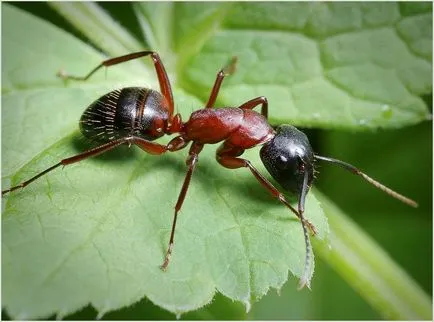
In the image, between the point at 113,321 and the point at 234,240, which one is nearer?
the point at 234,240

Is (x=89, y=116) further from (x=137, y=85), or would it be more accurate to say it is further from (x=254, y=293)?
(x=254, y=293)

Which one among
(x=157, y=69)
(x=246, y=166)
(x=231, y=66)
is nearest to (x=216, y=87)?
(x=231, y=66)

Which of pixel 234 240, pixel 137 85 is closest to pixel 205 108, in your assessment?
pixel 137 85

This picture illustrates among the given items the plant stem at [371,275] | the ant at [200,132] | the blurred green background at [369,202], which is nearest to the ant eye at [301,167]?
the ant at [200,132]

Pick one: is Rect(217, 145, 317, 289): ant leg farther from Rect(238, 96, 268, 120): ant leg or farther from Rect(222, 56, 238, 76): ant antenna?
Rect(222, 56, 238, 76): ant antenna

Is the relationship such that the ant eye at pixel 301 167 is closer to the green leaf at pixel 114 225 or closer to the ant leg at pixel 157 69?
the green leaf at pixel 114 225

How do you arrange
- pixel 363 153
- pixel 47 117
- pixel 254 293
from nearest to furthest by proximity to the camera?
1. pixel 254 293
2. pixel 47 117
3. pixel 363 153

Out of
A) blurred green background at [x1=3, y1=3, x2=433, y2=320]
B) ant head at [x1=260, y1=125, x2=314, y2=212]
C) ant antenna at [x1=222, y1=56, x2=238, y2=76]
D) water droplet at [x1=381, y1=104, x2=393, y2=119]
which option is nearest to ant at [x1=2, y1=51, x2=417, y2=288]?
ant head at [x1=260, y1=125, x2=314, y2=212]
